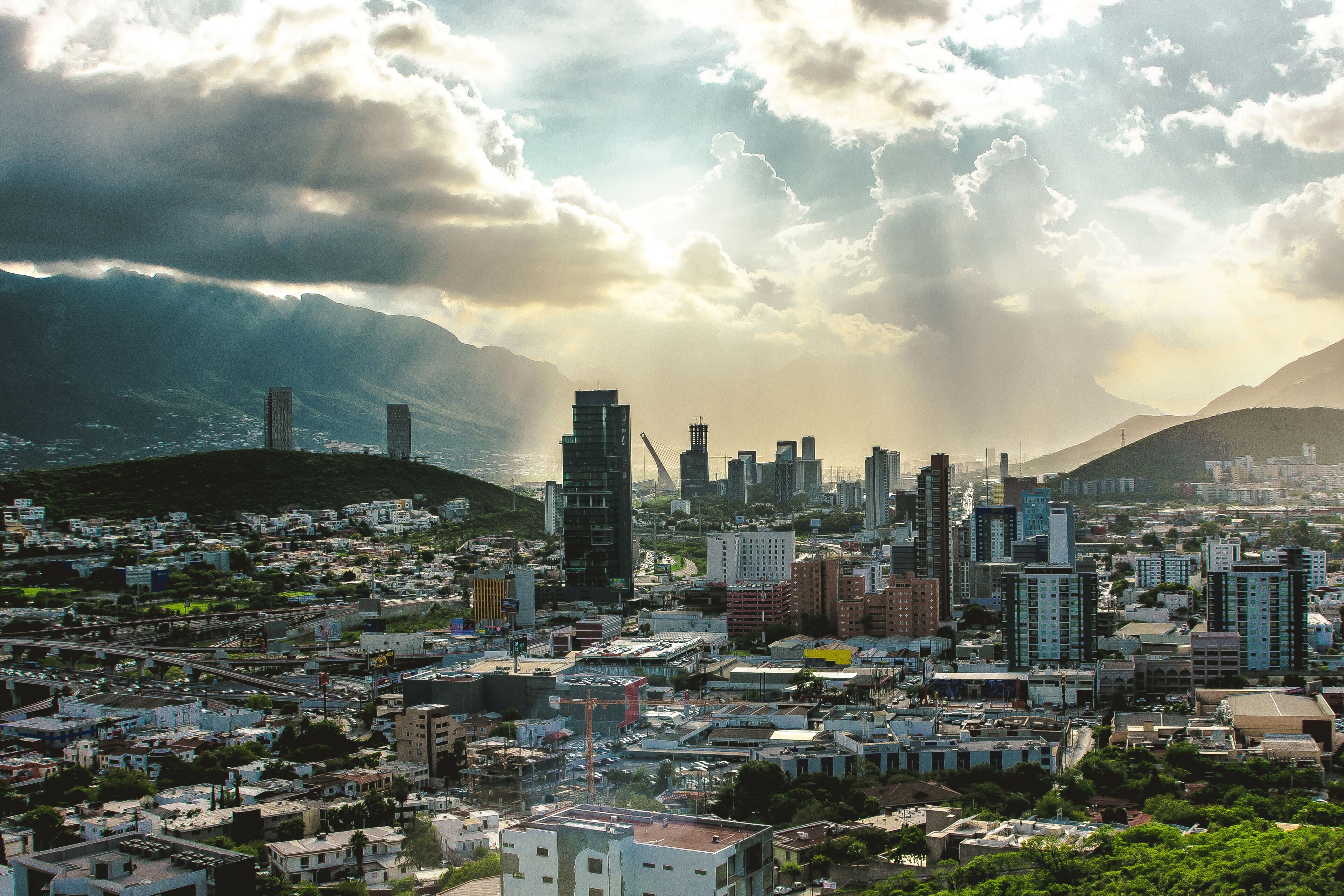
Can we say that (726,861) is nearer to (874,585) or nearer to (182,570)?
(874,585)

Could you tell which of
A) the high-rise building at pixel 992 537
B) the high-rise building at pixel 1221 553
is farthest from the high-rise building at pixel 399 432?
the high-rise building at pixel 1221 553

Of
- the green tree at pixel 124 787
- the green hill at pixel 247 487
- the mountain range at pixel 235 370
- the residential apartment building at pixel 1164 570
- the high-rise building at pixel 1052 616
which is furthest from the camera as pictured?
the mountain range at pixel 235 370

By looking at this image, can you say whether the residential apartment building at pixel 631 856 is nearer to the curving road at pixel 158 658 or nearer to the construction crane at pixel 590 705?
the construction crane at pixel 590 705

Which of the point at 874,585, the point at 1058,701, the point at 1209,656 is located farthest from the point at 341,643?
the point at 1209,656

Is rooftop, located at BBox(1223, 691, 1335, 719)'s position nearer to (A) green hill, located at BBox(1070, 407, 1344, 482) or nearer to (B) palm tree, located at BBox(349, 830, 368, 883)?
(B) palm tree, located at BBox(349, 830, 368, 883)

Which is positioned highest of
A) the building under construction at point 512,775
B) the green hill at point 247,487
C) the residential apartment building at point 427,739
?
the green hill at point 247,487

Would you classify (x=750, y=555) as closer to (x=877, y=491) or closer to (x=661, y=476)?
(x=877, y=491)

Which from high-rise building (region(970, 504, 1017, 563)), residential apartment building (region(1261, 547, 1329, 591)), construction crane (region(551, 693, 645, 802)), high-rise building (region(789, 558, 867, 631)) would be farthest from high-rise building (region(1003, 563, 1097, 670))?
high-rise building (region(970, 504, 1017, 563))

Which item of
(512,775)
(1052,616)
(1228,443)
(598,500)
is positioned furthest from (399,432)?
(512,775)
